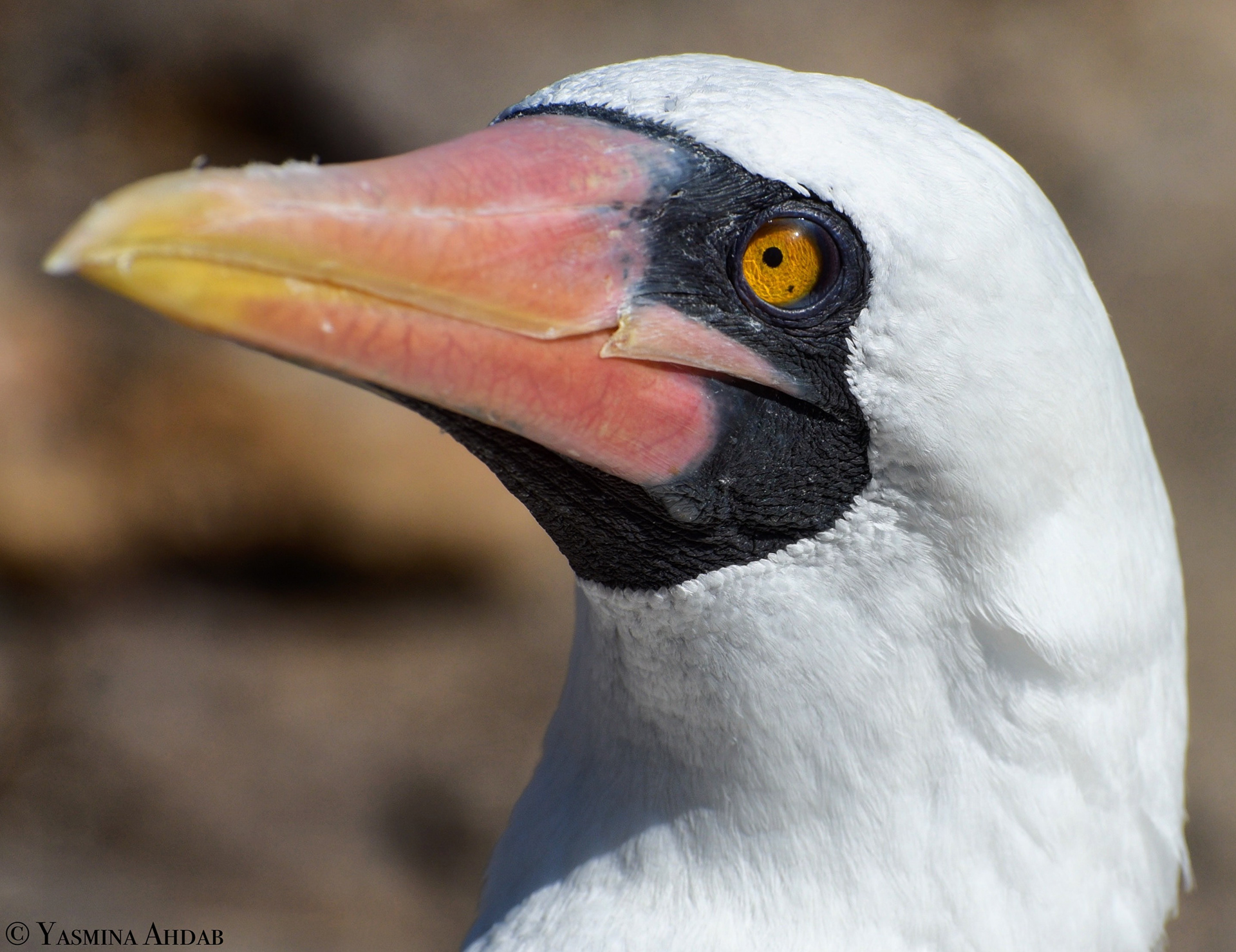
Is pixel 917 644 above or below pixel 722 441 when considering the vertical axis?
below

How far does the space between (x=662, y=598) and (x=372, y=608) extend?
194 inches

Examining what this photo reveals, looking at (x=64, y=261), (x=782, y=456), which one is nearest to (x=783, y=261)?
(x=782, y=456)

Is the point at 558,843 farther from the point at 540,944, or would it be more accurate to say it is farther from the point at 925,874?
the point at 925,874

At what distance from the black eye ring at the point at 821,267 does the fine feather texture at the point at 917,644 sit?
0.03m

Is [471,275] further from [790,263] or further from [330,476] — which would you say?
[330,476]

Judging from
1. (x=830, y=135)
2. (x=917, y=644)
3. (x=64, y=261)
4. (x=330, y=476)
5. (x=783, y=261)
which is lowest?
(x=330, y=476)

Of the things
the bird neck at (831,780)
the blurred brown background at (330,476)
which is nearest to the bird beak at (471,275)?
the bird neck at (831,780)

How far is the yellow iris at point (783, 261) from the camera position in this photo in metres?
1.79

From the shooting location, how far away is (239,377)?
6277 millimetres

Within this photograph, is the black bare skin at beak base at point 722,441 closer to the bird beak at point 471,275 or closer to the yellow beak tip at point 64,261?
the bird beak at point 471,275

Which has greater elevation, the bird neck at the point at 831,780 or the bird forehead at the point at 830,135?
the bird forehead at the point at 830,135

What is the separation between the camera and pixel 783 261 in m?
1.81

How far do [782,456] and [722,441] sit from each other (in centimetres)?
10

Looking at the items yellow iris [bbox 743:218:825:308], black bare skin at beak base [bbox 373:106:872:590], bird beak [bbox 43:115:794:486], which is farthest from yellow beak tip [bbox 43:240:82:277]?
yellow iris [bbox 743:218:825:308]
